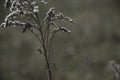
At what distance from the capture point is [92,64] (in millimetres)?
16125

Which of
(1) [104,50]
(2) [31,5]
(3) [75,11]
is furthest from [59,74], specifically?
(2) [31,5]

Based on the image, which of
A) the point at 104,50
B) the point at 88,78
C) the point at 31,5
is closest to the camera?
the point at 31,5

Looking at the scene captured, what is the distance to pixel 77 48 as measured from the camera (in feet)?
58.3

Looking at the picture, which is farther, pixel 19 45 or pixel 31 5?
pixel 19 45

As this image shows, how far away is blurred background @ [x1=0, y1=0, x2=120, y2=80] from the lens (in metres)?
15.9

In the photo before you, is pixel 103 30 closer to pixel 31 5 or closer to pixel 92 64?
pixel 92 64

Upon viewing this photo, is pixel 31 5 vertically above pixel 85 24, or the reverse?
pixel 31 5

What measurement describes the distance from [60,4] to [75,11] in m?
1.53

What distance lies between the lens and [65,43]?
Answer: 18.5m

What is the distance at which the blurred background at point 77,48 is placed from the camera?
1588 centimetres

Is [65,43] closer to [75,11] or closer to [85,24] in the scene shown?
[85,24]

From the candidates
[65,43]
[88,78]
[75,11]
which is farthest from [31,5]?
[75,11]

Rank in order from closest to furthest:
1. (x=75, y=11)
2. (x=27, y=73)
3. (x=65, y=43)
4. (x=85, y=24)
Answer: (x=27, y=73) < (x=65, y=43) < (x=85, y=24) < (x=75, y=11)

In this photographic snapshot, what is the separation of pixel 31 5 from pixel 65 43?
10236 millimetres
